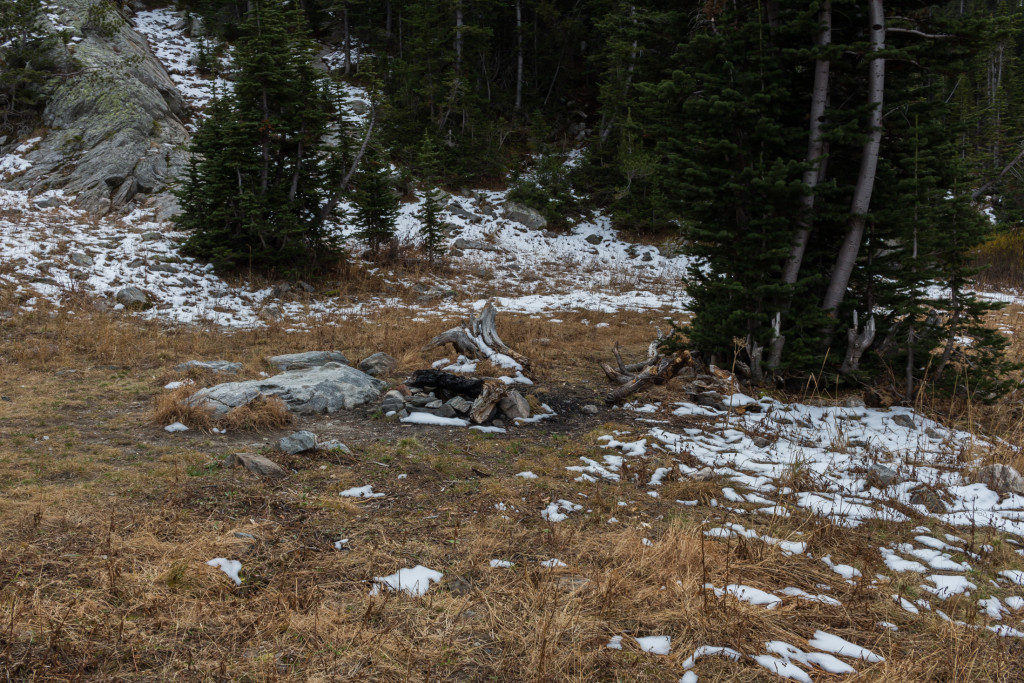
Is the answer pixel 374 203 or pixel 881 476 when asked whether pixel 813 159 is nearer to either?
pixel 881 476

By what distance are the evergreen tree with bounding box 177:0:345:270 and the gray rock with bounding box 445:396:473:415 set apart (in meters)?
9.30

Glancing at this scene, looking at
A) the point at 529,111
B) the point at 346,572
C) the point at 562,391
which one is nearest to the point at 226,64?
the point at 529,111

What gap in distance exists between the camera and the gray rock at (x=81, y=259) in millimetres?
12992

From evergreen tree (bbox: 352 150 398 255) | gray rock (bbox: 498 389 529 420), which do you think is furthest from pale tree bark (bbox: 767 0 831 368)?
evergreen tree (bbox: 352 150 398 255)

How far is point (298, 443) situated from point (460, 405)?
87.9 inches

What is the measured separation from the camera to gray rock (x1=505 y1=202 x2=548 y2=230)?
2577 centimetres

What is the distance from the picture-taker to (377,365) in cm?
889

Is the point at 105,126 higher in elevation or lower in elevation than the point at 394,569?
higher

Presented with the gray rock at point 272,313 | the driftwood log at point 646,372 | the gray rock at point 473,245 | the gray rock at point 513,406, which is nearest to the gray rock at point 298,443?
the gray rock at point 513,406

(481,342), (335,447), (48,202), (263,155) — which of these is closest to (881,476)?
(335,447)

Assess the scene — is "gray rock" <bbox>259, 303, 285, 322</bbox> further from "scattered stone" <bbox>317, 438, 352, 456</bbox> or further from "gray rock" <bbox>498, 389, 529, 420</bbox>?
"scattered stone" <bbox>317, 438, 352, 456</bbox>

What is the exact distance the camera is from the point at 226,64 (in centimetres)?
3036

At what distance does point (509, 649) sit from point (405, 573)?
941 mm

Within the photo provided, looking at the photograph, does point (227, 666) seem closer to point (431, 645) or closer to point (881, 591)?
point (431, 645)
